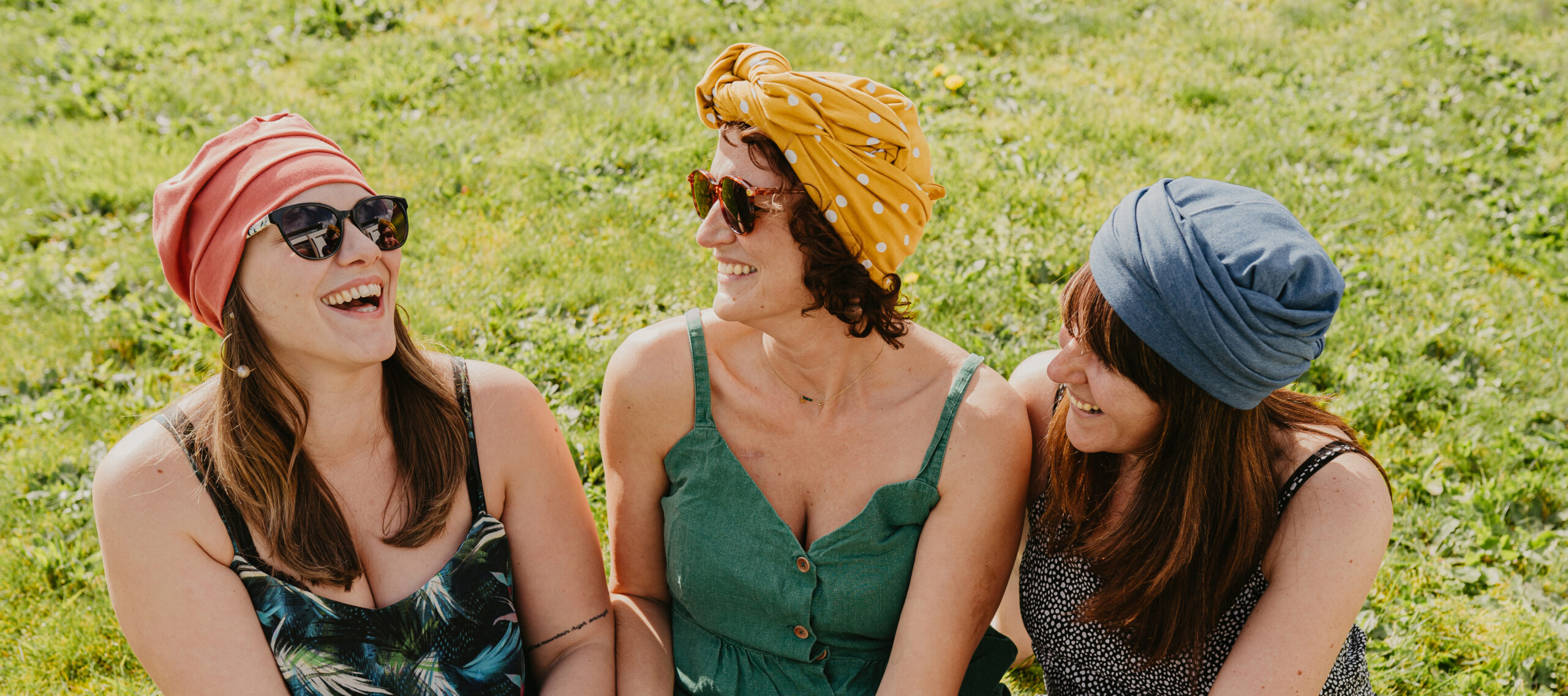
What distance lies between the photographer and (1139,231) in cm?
228

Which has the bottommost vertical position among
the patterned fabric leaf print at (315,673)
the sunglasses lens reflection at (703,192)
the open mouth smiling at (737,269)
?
the patterned fabric leaf print at (315,673)

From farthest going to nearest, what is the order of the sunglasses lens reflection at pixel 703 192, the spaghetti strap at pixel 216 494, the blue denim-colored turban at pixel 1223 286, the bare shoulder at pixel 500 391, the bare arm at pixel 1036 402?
the bare arm at pixel 1036 402 < the bare shoulder at pixel 500 391 < the sunglasses lens reflection at pixel 703 192 < the spaghetti strap at pixel 216 494 < the blue denim-colored turban at pixel 1223 286

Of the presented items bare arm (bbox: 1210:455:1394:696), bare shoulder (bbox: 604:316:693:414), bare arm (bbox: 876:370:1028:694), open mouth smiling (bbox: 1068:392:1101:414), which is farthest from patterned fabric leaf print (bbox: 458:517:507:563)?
bare arm (bbox: 1210:455:1394:696)

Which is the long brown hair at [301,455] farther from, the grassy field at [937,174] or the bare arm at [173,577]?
the grassy field at [937,174]

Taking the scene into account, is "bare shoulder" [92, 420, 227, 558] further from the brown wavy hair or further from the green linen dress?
the brown wavy hair

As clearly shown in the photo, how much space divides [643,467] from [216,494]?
1.01 meters

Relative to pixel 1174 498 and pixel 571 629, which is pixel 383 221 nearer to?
pixel 571 629

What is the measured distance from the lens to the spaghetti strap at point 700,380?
2811 millimetres

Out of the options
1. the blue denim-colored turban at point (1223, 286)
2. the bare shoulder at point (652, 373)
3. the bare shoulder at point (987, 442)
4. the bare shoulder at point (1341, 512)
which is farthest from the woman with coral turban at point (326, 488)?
the bare shoulder at point (1341, 512)

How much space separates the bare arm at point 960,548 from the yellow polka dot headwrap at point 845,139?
47cm

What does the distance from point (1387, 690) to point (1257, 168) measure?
3.10 meters

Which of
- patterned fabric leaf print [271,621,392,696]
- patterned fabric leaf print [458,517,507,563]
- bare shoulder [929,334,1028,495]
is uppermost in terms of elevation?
bare shoulder [929,334,1028,495]

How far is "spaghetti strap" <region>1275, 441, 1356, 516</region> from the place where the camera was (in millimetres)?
2453

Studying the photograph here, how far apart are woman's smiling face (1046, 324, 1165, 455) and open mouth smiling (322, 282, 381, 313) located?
159 centimetres
